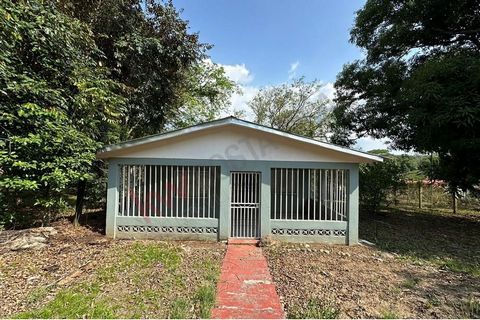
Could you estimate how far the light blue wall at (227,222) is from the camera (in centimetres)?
676

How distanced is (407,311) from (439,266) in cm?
263

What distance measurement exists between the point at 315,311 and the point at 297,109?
2266cm

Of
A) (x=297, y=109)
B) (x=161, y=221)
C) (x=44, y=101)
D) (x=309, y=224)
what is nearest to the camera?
(x=44, y=101)

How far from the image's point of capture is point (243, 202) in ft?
22.8

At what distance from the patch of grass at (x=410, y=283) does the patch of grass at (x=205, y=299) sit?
327cm

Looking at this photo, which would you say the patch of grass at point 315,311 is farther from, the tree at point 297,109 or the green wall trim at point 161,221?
the tree at point 297,109

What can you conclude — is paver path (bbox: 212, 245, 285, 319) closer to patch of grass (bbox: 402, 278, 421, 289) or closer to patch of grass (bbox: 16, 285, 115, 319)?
patch of grass (bbox: 16, 285, 115, 319)

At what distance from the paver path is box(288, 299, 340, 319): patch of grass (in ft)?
0.59

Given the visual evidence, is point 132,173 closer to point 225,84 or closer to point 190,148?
point 190,148

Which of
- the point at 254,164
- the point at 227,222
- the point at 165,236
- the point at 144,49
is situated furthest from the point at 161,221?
the point at 144,49

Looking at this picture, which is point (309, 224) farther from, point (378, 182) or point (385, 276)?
point (378, 182)

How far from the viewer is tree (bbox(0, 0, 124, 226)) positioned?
566cm

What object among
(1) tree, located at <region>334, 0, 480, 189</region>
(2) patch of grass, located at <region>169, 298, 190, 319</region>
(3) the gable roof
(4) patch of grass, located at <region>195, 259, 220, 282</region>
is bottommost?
(2) patch of grass, located at <region>169, 298, 190, 319</region>

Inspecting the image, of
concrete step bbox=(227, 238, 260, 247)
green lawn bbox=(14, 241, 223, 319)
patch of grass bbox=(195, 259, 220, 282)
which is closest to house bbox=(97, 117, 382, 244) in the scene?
concrete step bbox=(227, 238, 260, 247)
